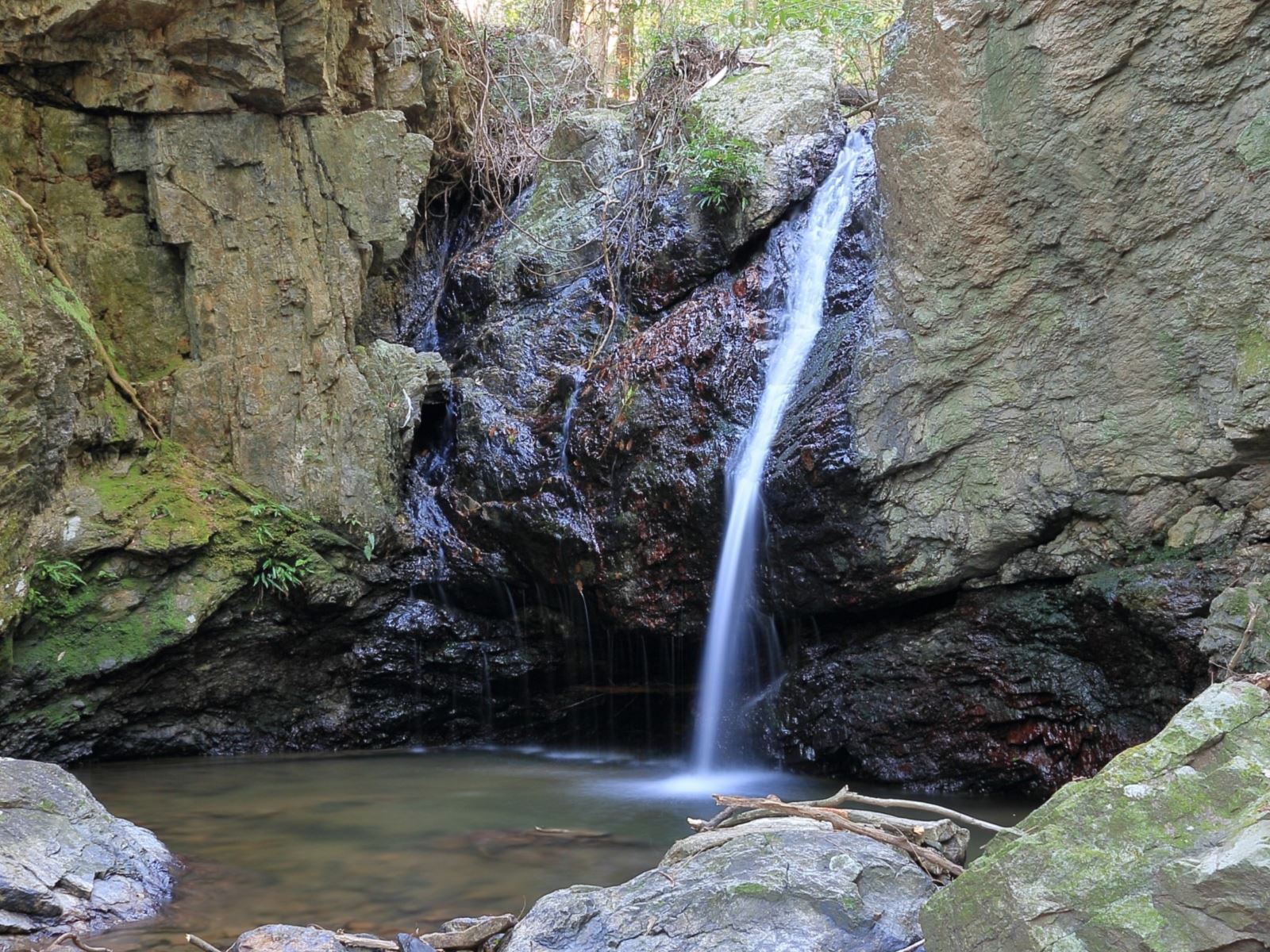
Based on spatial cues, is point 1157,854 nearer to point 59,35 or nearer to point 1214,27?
point 1214,27

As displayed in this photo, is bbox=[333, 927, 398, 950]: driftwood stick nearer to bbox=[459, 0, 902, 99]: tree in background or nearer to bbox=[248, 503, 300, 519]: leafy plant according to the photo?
bbox=[248, 503, 300, 519]: leafy plant

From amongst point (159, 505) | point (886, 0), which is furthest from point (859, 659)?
point (886, 0)

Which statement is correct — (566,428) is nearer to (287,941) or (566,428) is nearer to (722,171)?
(722,171)

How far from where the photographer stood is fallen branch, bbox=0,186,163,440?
6246 mm

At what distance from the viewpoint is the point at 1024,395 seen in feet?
17.4

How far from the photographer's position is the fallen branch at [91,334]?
625 centimetres

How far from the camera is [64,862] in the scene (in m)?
3.77

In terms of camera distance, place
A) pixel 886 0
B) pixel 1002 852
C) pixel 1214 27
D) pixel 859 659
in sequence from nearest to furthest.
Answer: pixel 1002 852, pixel 1214 27, pixel 859 659, pixel 886 0

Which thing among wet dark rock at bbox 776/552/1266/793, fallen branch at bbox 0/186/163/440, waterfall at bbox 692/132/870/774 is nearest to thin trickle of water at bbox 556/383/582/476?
waterfall at bbox 692/132/870/774

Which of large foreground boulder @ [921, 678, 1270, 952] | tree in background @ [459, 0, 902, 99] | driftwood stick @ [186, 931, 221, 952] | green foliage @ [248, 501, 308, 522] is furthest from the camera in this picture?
tree in background @ [459, 0, 902, 99]

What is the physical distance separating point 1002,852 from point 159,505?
5.54 metres

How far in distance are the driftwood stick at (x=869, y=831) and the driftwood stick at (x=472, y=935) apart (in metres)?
0.85

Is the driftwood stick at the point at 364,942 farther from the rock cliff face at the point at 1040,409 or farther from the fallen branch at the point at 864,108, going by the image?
the fallen branch at the point at 864,108

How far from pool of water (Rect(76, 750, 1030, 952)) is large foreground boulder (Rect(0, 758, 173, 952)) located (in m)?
0.13
